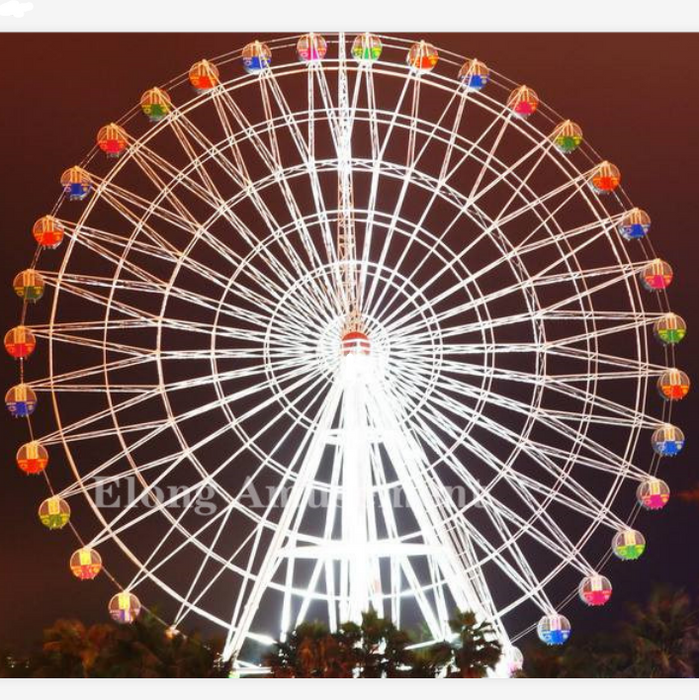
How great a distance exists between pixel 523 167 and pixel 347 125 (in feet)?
27.0

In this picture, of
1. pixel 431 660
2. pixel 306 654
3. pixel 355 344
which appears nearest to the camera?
pixel 306 654

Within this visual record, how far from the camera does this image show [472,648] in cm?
2025

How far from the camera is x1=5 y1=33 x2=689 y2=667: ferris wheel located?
70.6 ft

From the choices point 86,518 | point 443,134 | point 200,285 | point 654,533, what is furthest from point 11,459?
point 654,533

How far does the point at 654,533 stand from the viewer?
28.7 m

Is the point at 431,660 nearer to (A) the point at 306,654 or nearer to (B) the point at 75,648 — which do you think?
(A) the point at 306,654

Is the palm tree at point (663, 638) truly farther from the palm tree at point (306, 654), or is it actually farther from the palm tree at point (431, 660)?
the palm tree at point (306, 654)

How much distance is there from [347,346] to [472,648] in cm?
433

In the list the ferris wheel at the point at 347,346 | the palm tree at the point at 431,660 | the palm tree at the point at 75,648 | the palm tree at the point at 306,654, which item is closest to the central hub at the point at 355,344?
the ferris wheel at the point at 347,346

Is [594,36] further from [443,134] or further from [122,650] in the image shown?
[122,650]

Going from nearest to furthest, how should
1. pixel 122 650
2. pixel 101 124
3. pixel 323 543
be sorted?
pixel 122 650
pixel 323 543
pixel 101 124

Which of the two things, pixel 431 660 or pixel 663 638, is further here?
pixel 663 638

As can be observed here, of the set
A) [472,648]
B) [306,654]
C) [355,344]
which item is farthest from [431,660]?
[355,344]

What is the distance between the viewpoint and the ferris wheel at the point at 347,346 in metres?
21.5
